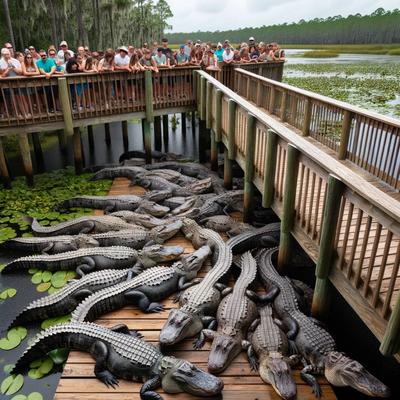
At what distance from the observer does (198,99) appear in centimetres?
1059

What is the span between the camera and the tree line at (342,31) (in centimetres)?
6450

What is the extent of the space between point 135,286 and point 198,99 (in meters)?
7.15

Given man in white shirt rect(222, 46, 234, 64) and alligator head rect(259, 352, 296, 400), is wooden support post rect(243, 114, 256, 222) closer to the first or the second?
alligator head rect(259, 352, 296, 400)

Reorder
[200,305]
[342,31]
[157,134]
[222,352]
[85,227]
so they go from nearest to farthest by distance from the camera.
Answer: [222,352] < [200,305] < [85,227] < [157,134] < [342,31]

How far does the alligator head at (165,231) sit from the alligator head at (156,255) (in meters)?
0.52

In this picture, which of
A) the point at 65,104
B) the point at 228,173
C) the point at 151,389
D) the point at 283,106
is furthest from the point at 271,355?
the point at 65,104

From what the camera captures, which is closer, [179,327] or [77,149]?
[179,327]

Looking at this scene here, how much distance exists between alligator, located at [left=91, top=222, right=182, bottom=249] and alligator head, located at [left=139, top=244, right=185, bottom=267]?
480 mm

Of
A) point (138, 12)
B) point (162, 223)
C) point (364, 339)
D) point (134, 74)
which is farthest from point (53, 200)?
→ point (138, 12)

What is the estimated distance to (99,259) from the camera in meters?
5.51

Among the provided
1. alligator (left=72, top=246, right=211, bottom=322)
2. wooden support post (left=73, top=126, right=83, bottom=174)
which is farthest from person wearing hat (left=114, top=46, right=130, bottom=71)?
alligator (left=72, top=246, right=211, bottom=322)

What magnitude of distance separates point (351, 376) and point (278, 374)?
62 cm

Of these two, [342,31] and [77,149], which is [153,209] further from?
[342,31]

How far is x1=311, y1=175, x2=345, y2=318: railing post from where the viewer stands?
3.41 meters
